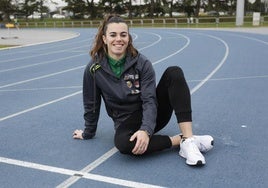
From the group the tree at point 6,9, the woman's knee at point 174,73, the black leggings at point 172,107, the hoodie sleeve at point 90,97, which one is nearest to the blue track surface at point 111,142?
the black leggings at point 172,107

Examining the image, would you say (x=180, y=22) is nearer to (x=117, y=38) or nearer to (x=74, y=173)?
(x=117, y=38)

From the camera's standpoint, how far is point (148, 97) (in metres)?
3.63

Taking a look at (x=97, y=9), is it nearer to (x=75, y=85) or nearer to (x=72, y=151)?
(x=75, y=85)

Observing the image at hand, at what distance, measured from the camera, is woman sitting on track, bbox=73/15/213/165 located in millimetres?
3521

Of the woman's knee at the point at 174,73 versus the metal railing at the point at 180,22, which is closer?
the woman's knee at the point at 174,73

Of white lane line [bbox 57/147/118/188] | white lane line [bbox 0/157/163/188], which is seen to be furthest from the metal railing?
white lane line [bbox 0/157/163/188]

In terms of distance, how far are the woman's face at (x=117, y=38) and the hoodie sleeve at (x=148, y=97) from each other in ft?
0.88

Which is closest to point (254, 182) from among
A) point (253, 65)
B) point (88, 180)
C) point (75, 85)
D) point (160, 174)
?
point (160, 174)

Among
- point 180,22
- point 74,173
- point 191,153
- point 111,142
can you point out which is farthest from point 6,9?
point 191,153

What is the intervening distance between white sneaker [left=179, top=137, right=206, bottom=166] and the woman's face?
1.06 meters

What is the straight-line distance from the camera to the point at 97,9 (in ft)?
197

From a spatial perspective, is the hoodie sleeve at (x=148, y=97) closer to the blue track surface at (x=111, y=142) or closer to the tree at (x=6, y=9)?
the blue track surface at (x=111, y=142)

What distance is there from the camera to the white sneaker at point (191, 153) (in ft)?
10.9

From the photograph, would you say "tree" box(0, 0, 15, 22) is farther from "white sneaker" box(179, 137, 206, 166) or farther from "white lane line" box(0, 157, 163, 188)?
"white sneaker" box(179, 137, 206, 166)
